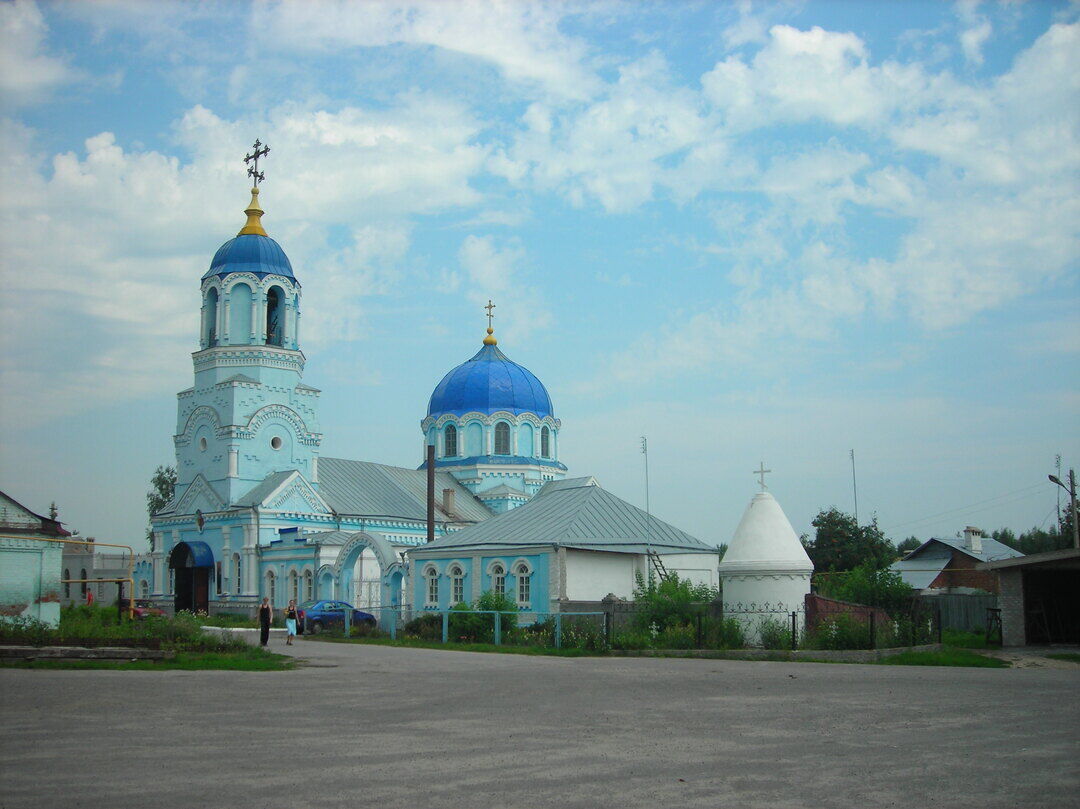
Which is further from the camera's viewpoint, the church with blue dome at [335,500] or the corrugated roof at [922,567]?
the corrugated roof at [922,567]

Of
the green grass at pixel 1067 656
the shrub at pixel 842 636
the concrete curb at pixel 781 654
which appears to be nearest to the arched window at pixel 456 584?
the concrete curb at pixel 781 654

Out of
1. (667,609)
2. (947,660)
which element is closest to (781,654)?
(947,660)

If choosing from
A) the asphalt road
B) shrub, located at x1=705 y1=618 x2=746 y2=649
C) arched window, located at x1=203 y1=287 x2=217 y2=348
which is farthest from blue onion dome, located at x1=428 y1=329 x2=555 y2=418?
the asphalt road

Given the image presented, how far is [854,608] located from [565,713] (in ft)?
48.8

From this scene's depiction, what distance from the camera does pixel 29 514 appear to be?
72.0ft

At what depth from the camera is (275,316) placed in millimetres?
45500

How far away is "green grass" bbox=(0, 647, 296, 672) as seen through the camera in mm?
16688

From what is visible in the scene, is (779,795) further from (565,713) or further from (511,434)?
(511,434)

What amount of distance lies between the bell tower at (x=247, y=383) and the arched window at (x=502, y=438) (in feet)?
33.6

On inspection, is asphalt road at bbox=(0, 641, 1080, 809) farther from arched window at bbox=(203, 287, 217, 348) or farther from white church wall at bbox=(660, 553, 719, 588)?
arched window at bbox=(203, 287, 217, 348)

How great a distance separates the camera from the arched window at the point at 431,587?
33.4 m

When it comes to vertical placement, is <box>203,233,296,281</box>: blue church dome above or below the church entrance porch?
above

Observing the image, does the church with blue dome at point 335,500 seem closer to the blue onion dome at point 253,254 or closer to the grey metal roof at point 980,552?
the blue onion dome at point 253,254

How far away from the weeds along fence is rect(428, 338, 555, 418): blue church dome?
84.0ft
